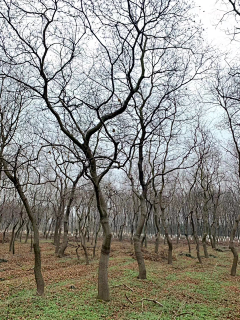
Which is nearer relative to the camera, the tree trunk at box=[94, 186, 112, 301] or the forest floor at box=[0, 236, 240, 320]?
the forest floor at box=[0, 236, 240, 320]

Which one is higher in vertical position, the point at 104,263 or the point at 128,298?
the point at 104,263

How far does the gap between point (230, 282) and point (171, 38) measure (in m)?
8.93

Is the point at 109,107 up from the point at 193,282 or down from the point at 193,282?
up

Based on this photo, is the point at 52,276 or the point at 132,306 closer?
the point at 132,306

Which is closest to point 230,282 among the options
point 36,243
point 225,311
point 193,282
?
point 193,282

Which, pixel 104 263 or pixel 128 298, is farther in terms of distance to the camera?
pixel 128 298

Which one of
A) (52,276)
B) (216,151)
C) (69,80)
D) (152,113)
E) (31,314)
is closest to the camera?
(31,314)

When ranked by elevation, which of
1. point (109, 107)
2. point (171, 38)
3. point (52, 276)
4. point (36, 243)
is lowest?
point (52, 276)

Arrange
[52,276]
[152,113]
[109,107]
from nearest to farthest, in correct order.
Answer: [109,107] → [152,113] → [52,276]

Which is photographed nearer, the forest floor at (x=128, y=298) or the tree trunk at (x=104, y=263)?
the forest floor at (x=128, y=298)

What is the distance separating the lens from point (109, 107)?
7.77 metres

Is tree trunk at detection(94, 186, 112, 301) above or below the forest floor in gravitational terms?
above

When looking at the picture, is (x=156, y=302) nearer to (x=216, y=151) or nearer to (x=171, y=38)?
(x=171, y=38)

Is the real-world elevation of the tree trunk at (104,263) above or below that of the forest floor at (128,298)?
above
